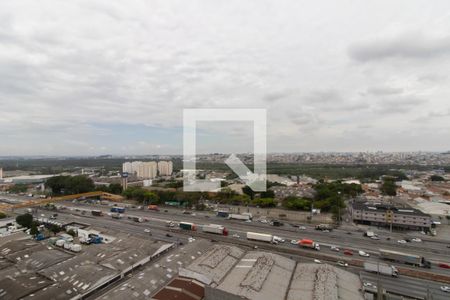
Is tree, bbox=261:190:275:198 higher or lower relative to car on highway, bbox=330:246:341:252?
higher

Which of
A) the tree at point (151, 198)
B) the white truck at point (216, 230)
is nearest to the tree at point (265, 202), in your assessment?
the white truck at point (216, 230)

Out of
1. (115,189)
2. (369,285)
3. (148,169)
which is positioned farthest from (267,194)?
(148,169)

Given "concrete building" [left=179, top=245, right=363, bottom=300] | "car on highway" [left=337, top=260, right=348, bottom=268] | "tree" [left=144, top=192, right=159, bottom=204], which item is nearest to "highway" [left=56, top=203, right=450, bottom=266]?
"car on highway" [left=337, top=260, right=348, bottom=268]

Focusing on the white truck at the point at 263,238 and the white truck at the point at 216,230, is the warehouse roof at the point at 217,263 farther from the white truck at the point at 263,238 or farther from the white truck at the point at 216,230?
the white truck at the point at 216,230

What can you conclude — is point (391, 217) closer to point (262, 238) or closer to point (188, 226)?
point (262, 238)

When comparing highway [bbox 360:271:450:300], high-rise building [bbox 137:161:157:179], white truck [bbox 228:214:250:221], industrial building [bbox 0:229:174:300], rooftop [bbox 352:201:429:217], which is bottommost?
highway [bbox 360:271:450:300]

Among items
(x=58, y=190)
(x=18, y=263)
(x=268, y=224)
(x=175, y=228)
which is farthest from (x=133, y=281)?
(x=58, y=190)

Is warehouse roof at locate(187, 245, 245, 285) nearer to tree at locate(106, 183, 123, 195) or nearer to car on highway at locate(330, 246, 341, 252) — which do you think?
car on highway at locate(330, 246, 341, 252)
